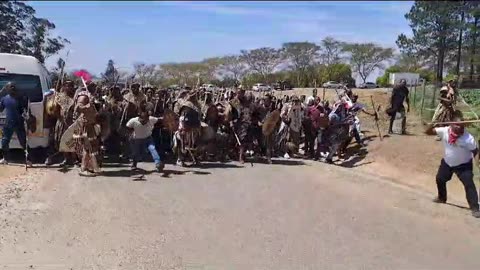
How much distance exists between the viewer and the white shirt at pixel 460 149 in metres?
10.1

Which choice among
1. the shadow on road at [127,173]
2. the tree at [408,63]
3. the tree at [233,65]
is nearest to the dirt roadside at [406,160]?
the shadow on road at [127,173]

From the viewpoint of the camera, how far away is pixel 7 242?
7.44m

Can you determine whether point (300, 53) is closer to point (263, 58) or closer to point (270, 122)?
point (263, 58)

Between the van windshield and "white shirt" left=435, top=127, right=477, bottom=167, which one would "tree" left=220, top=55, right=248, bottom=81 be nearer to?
the van windshield

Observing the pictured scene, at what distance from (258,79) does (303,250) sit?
25.0 m

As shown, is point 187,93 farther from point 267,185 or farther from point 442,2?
point 442,2


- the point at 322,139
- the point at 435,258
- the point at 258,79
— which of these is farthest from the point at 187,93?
the point at 258,79

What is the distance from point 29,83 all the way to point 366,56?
59.2 m

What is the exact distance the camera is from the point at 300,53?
60.3 metres

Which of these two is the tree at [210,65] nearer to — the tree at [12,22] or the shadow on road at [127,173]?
the tree at [12,22]

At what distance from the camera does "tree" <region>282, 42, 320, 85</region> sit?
58281 mm

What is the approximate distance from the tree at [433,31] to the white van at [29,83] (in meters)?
40.4

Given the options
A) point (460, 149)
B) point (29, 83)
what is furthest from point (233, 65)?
point (460, 149)

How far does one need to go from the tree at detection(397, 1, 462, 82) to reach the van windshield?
40469mm
